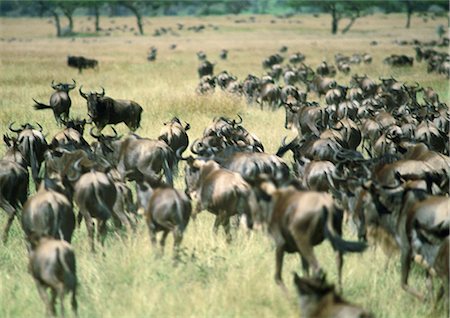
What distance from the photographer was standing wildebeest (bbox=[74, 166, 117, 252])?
271 inches

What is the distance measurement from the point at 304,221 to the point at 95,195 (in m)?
2.62

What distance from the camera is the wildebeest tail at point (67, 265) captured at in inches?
200

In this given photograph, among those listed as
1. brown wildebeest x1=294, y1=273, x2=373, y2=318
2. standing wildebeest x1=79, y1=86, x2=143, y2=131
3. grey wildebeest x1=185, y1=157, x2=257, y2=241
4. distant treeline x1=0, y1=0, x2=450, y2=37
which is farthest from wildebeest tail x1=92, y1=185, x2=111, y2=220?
distant treeline x1=0, y1=0, x2=450, y2=37

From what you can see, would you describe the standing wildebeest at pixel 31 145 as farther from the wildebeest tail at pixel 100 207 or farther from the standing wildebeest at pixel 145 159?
the wildebeest tail at pixel 100 207

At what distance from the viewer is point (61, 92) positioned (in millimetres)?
17172

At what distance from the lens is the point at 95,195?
6883mm

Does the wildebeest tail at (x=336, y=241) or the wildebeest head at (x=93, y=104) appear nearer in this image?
the wildebeest tail at (x=336, y=241)

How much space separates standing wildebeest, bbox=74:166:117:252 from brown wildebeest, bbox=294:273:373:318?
323 centimetres

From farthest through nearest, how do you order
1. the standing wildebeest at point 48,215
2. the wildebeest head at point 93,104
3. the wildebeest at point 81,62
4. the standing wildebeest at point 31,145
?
the wildebeest at point 81,62 < the wildebeest head at point 93,104 < the standing wildebeest at point 31,145 < the standing wildebeest at point 48,215

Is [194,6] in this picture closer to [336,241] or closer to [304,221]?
[304,221]

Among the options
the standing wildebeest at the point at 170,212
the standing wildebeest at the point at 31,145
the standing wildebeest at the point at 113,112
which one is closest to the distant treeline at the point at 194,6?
the standing wildebeest at the point at 113,112

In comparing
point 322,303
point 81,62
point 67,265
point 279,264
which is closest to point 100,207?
point 67,265

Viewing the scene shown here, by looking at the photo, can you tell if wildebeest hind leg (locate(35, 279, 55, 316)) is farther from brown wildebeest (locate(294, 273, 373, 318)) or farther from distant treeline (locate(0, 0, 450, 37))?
distant treeline (locate(0, 0, 450, 37))

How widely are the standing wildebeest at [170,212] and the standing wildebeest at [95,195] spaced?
64cm
